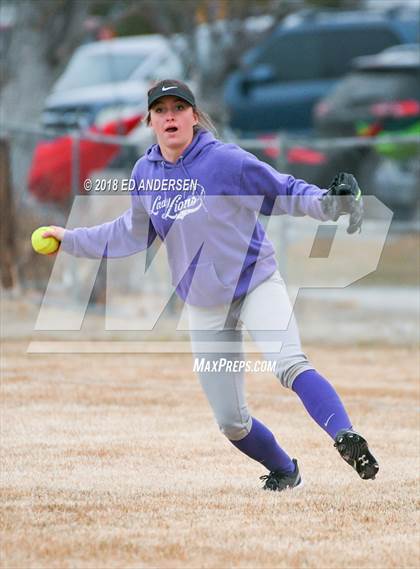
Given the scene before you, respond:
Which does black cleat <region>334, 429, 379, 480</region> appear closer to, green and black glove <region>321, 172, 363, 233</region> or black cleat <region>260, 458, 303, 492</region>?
black cleat <region>260, 458, 303, 492</region>

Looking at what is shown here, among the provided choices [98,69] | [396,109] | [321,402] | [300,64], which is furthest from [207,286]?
[98,69]

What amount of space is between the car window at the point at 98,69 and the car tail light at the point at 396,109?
171 inches

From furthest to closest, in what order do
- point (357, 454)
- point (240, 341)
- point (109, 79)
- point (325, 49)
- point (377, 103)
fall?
→ 1. point (109, 79)
2. point (325, 49)
3. point (377, 103)
4. point (240, 341)
5. point (357, 454)

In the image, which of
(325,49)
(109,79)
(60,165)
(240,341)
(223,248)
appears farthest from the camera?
(109,79)

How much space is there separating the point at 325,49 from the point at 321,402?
566 inches

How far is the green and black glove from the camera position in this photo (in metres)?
5.36

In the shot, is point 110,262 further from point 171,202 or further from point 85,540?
point 85,540

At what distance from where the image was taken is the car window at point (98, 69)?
19.7 metres

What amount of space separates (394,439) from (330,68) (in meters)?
12.7

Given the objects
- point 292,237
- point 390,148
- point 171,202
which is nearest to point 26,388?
point 171,202

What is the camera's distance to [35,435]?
7.18 m

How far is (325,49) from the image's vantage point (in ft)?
63.7

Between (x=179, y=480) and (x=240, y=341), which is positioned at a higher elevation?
(x=240, y=341)

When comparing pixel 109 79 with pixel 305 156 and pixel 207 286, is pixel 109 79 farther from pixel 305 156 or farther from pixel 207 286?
pixel 207 286
